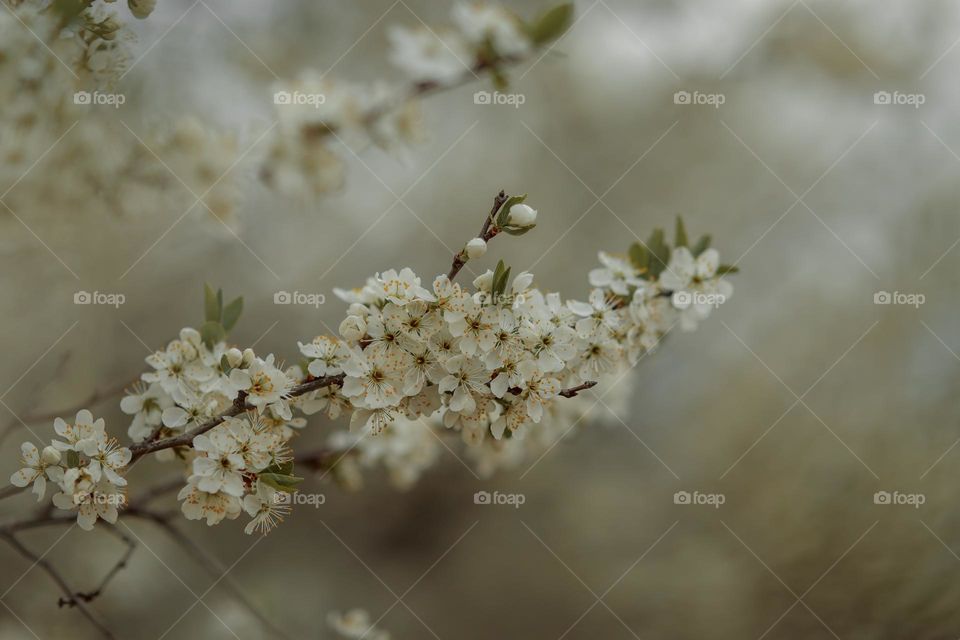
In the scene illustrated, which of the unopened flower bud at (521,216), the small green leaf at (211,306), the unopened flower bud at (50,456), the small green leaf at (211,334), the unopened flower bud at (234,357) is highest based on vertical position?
the unopened flower bud at (521,216)

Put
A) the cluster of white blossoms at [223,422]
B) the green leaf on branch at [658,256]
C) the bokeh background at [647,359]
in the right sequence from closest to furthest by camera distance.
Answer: the cluster of white blossoms at [223,422] < the green leaf on branch at [658,256] < the bokeh background at [647,359]

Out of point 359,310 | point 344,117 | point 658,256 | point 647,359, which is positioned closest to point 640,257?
point 658,256

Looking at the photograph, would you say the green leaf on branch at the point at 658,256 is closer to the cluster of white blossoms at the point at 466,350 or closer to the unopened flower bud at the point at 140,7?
the cluster of white blossoms at the point at 466,350

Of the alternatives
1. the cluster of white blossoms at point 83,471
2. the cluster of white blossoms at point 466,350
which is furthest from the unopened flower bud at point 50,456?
the cluster of white blossoms at point 466,350

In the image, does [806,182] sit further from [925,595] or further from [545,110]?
[925,595]

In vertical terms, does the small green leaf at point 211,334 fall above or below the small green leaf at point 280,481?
above

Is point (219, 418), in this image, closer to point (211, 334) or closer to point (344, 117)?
point (211, 334)
